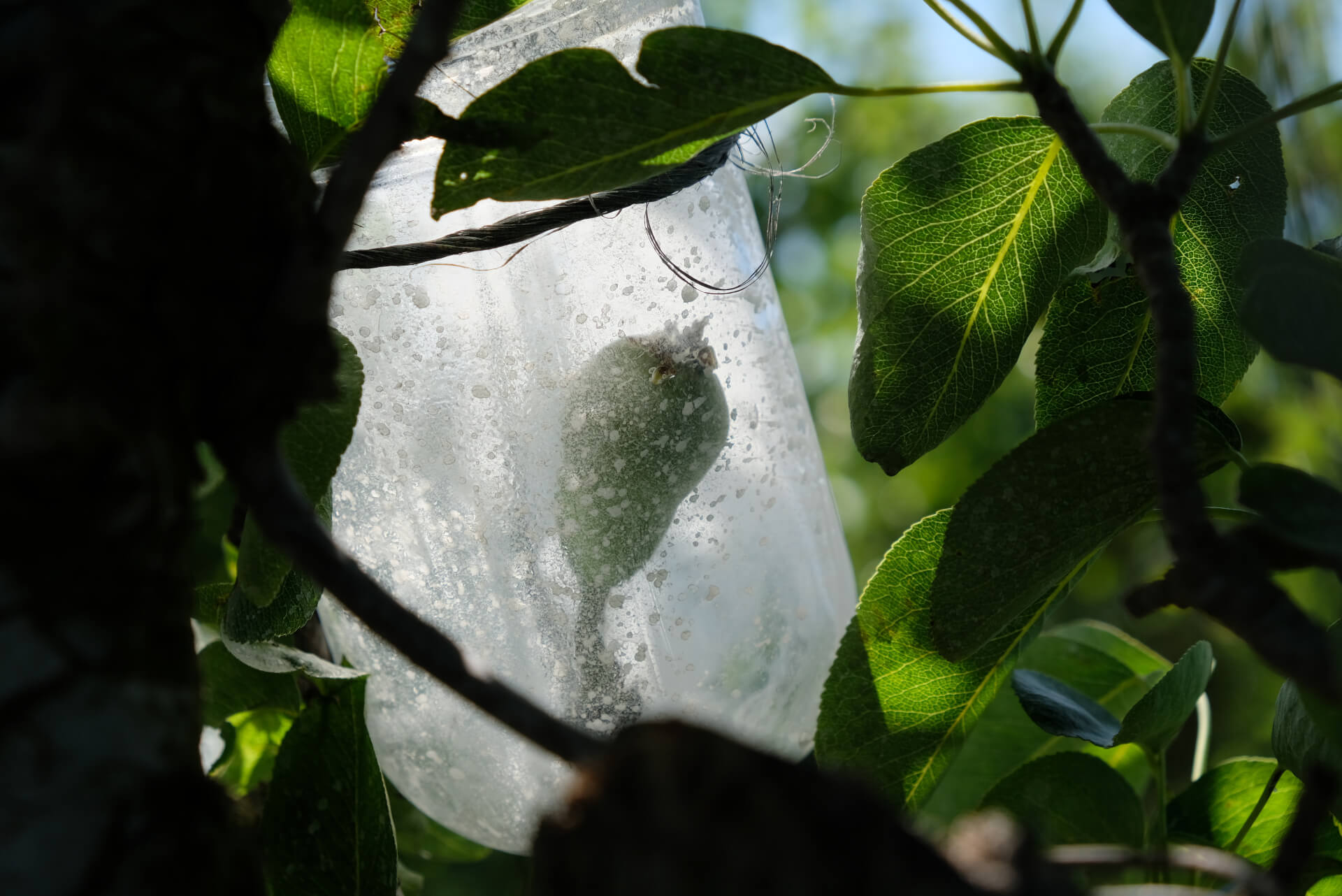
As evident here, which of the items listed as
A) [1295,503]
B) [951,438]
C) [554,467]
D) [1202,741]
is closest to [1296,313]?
[1295,503]

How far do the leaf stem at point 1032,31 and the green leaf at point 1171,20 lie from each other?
0.9 inches

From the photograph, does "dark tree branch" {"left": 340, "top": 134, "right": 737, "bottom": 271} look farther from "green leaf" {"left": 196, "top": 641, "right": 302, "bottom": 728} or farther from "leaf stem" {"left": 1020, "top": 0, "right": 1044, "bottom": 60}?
"green leaf" {"left": 196, "top": 641, "right": 302, "bottom": 728}

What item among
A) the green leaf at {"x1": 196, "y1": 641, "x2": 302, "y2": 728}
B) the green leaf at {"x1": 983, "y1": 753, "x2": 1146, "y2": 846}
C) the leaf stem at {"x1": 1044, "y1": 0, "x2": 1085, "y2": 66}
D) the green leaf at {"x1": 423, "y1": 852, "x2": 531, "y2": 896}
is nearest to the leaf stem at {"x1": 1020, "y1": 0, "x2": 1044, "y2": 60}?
the leaf stem at {"x1": 1044, "y1": 0, "x2": 1085, "y2": 66}

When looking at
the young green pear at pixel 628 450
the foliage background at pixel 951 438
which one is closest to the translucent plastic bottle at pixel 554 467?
the young green pear at pixel 628 450

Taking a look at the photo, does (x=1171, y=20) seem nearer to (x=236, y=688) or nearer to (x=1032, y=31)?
(x=1032, y=31)

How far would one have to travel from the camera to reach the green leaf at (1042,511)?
0.31 meters

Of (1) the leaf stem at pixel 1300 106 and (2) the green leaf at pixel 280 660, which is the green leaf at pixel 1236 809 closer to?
(1) the leaf stem at pixel 1300 106

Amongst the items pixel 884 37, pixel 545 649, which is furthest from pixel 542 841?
pixel 884 37

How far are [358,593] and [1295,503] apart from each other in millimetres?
219

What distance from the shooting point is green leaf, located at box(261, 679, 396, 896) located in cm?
37

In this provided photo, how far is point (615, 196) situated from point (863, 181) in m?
3.72

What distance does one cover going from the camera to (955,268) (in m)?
0.43

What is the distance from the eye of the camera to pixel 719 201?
528 millimetres

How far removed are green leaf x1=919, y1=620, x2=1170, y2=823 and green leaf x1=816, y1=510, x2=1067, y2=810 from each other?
0.18 meters
